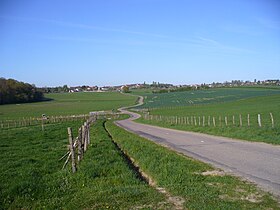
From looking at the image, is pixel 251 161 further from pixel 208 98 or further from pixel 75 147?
pixel 208 98

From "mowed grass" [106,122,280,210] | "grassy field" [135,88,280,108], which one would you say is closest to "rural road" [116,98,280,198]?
"mowed grass" [106,122,280,210]

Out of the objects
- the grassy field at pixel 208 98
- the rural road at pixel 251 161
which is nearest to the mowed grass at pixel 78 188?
the rural road at pixel 251 161

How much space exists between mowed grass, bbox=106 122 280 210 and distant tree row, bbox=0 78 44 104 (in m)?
131

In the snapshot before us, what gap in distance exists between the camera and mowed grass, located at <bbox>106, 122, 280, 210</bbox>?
726cm

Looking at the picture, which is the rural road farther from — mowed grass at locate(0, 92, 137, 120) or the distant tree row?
the distant tree row

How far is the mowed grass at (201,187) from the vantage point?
7262mm

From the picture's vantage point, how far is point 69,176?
10.8 m

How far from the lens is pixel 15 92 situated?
456ft

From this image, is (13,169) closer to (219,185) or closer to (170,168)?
(170,168)

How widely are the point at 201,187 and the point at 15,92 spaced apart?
462 feet

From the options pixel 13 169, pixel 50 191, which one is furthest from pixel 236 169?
pixel 13 169

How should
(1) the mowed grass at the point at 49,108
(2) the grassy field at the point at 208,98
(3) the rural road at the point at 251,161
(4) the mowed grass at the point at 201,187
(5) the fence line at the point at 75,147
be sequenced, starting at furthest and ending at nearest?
(2) the grassy field at the point at 208,98, (1) the mowed grass at the point at 49,108, (5) the fence line at the point at 75,147, (3) the rural road at the point at 251,161, (4) the mowed grass at the point at 201,187

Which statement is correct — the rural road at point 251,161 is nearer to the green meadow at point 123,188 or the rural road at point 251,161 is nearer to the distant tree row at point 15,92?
the green meadow at point 123,188

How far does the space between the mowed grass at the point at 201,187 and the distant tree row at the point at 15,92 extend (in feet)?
431
